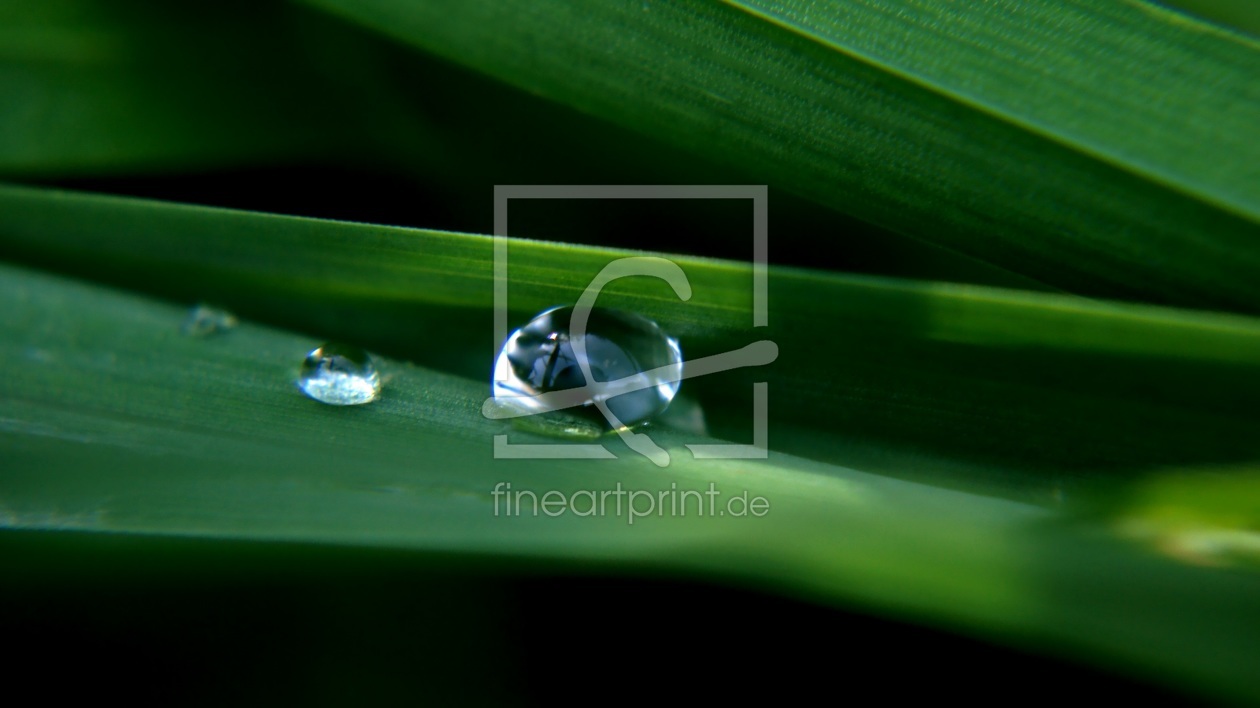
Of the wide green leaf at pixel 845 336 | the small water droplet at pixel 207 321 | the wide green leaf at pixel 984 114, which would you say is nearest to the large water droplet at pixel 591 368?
the wide green leaf at pixel 845 336

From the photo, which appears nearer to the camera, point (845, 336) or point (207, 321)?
point (845, 336)

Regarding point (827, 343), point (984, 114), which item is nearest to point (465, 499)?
point (827, 343)

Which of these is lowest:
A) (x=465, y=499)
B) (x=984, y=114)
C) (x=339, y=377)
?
(x=465, y=499)

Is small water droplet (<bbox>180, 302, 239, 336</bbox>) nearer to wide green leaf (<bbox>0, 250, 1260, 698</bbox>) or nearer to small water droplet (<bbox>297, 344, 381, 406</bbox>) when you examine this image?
wide green leaf (<bbox>0, 250, 1260, 698</bbox>)

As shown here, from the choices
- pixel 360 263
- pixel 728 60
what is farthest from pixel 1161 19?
pixel 360 263

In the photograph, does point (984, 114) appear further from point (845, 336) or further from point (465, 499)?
point (465, 499)

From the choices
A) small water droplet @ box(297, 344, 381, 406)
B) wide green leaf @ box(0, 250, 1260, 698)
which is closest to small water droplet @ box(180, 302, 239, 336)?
wide green leaf @ box(0, 250, 1260, 698)

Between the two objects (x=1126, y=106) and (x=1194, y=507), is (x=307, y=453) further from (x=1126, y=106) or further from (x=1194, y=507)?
(x=1126, y=106)
